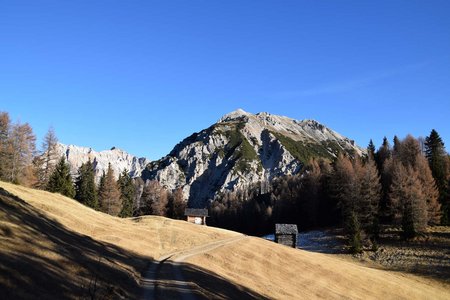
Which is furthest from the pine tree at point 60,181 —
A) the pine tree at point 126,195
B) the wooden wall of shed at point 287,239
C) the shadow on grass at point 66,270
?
the shadow on grass at point 66,270

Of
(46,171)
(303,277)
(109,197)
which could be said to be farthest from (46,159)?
(303,277)

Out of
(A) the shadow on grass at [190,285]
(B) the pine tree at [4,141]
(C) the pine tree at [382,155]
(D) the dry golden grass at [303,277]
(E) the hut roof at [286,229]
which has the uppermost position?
(C) the pine tree at [382,155]

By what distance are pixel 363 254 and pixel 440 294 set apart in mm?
22028

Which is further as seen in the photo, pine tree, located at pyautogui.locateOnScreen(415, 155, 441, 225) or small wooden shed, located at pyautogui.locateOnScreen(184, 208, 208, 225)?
small wooden shed, located at pyautogui.locateOnScreen(184, 208, 208, 225)

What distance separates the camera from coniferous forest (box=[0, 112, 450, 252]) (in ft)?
250

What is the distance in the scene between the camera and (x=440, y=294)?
5003 centimetres

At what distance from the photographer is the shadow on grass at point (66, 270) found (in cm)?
1871

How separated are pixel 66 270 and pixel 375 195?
7860cm

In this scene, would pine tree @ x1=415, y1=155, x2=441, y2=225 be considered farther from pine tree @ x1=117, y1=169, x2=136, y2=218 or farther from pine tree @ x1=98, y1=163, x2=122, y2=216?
pine tree @ x1=117, y1=169, x2=136, y2=218

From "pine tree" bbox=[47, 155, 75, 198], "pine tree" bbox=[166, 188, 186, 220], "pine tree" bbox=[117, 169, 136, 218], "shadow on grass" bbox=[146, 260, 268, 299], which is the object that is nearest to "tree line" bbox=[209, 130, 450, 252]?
"pine tree" bbox=[166, 188, 186, 220]

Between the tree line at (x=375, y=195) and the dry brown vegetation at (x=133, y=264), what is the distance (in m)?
21.0

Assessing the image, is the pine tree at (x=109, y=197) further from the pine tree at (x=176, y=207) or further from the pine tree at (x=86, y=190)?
the pine tree at (x=176, y=207)

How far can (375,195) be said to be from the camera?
8775 centimetres

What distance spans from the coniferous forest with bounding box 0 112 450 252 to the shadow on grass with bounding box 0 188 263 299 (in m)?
46.2
